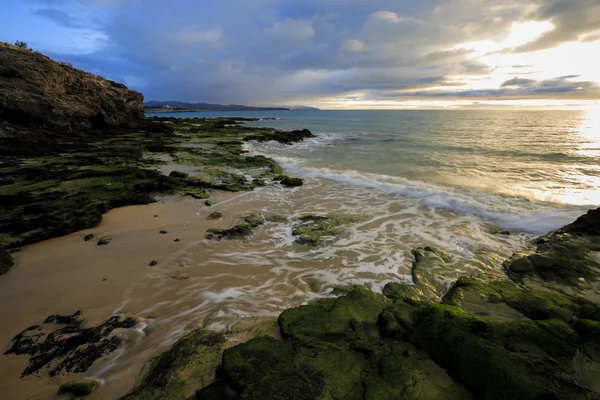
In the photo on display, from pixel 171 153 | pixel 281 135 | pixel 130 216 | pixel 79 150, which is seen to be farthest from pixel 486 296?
pixel 281 135

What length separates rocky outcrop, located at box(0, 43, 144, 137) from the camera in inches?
769

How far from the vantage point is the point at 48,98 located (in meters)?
22.1

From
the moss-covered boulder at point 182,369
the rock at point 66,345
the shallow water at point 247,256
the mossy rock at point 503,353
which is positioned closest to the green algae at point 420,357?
the mossy rock at point 503,353

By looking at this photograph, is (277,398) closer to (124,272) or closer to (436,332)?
(436,332)

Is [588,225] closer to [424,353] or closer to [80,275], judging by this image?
[424,353]

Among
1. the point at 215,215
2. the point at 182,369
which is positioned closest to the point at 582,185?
the point at 215,215

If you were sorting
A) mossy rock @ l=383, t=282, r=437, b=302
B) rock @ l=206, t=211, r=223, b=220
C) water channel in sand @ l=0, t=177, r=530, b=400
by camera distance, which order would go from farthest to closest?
rock @ l=206, t=211, r=223, b=220 < mossy rock @ l=383, t=282, r=437, b=302 < water channel in sand @ l=0, t=177, r=530, b=400

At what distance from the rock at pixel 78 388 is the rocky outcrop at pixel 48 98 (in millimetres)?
23856

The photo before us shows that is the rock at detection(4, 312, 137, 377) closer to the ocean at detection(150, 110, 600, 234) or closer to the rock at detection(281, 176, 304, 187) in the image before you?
the rock at detection(281, 176, 304, 187)

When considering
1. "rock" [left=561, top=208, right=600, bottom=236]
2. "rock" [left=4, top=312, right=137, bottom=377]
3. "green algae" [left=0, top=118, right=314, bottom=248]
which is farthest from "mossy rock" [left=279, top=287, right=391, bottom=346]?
"green algae" [left=0, top=118, right=314, bottom=248]

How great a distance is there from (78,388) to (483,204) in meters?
11.9

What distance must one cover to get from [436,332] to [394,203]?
7.47 metres

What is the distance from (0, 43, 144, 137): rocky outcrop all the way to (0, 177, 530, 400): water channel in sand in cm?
1964

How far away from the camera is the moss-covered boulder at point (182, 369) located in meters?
2.89
